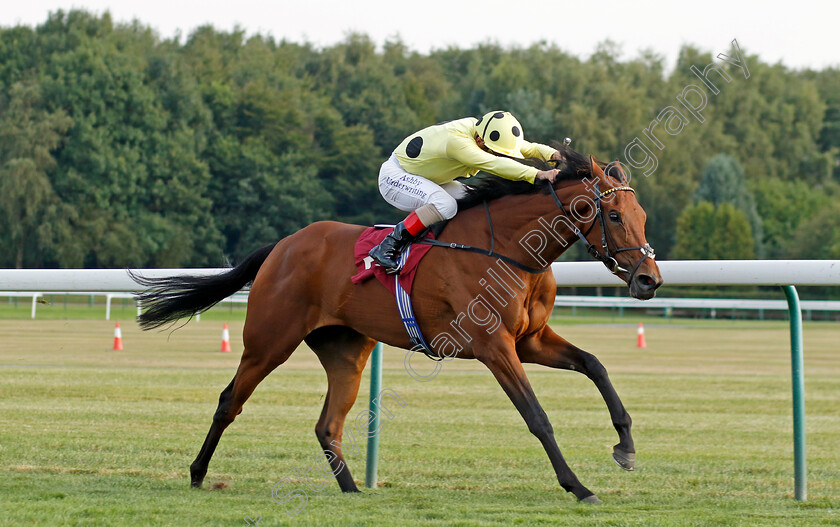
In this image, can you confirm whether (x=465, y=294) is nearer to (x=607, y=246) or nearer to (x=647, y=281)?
(x=607, y=246)

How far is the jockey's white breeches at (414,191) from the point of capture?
4.87 m

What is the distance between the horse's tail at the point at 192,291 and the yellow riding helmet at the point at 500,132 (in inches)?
56.5

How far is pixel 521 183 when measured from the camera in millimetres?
4816

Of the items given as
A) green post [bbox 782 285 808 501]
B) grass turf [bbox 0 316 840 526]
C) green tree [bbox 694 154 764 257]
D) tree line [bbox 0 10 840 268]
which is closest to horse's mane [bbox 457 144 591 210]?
green post [bbox 782 285 808 501]

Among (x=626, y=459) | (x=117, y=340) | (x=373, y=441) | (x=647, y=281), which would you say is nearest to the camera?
(x=647, y=281)

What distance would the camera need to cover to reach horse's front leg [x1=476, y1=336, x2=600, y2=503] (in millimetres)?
4207

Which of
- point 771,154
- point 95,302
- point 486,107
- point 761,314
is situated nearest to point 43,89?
point 95,302

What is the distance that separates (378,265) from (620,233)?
123 centimetres

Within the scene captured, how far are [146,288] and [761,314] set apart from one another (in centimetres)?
3079

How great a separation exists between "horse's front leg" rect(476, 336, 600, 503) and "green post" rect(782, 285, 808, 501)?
3.31 ft

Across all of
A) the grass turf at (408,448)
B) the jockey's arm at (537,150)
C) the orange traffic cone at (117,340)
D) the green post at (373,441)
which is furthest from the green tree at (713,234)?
the green post at (373,441)

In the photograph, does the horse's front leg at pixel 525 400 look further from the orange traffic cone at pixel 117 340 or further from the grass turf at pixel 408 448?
the orange traffic cone at pixel 117 340

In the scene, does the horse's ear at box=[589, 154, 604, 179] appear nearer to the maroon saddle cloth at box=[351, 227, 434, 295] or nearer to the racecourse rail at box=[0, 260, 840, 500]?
the racecourse rail at box=[0, 260, 840, 500]

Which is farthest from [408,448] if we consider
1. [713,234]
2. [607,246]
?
[713,234]
